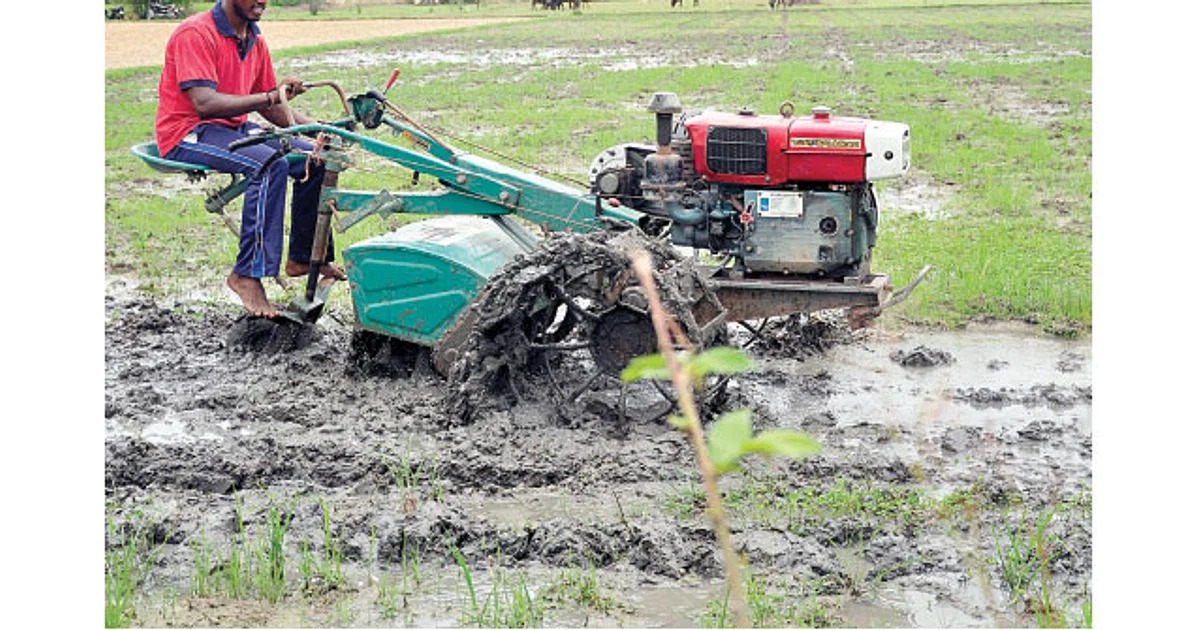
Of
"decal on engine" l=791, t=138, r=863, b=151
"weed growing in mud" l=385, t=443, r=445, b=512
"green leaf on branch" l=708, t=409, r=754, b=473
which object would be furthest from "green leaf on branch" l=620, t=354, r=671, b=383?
"decal on engine" l=791, t=138, r=863, b=151

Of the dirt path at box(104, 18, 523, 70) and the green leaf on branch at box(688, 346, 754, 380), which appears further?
the dirt path at box(104, 18, 523, 70)

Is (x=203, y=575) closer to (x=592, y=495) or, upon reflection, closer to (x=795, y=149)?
(x=592, y=495)

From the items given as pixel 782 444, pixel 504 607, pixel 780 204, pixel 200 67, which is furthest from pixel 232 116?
pixel 782 444

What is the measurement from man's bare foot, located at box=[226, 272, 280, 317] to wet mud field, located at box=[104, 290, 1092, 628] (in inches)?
12.5

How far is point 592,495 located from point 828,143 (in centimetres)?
210

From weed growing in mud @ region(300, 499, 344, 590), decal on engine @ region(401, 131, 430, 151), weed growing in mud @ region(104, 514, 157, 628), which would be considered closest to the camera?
weed growing in mud @ region(104, 514, 157, 628)

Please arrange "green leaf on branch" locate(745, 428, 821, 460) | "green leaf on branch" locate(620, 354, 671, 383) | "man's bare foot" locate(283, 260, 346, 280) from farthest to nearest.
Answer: "man's bare foot" locate(283, 260, 346, 280), "green leaf on branch" locate(620, 354, 671, 383), "green leaf on branch" locate(745, 428, 821, 460)

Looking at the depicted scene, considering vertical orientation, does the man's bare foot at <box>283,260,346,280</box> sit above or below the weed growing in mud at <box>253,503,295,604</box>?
above

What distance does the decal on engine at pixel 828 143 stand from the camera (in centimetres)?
681

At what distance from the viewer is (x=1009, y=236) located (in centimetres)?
1046

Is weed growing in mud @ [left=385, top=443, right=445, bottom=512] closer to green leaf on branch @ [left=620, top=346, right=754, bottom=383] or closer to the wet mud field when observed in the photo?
the wet mud field

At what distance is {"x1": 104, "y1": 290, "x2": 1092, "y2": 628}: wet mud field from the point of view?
5.02m

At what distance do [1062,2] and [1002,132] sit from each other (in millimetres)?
29811

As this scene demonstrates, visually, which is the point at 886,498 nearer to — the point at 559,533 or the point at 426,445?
the point at 559,533
